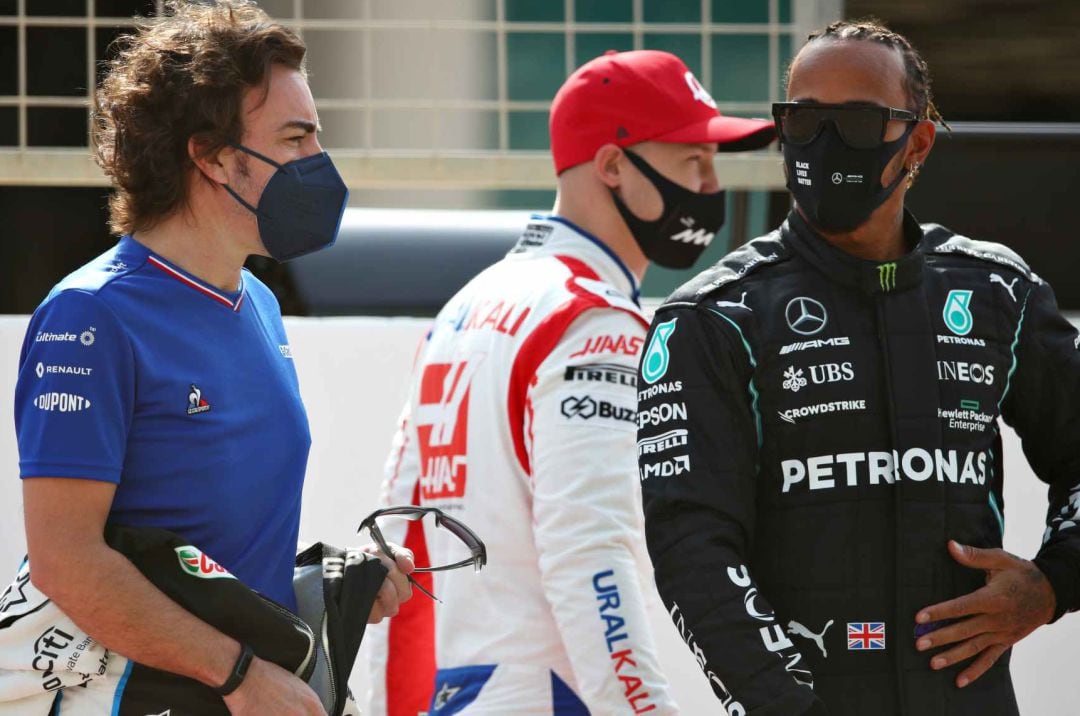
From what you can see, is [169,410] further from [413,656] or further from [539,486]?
[413,656]

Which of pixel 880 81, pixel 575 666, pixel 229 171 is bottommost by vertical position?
pixel 575 666

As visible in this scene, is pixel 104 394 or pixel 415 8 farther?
pixel 415 8

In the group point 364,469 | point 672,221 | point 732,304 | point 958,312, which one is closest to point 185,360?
point 732,304

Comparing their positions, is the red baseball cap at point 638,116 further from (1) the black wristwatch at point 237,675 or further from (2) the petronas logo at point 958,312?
(1) the black wristwatch at point 237,675

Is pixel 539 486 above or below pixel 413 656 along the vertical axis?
above

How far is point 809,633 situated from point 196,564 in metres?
0.90

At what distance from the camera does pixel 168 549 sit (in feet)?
6.55

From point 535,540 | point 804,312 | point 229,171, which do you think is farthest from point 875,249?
point 229,171

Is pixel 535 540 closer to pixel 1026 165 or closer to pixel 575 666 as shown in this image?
pixel 575 666

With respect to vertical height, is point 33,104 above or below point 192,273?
above

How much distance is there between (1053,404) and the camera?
239 cm

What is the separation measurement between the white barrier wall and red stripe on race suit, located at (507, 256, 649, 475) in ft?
4.82

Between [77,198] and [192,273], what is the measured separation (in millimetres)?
2864

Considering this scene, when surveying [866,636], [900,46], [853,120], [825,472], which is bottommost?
[866,636]
